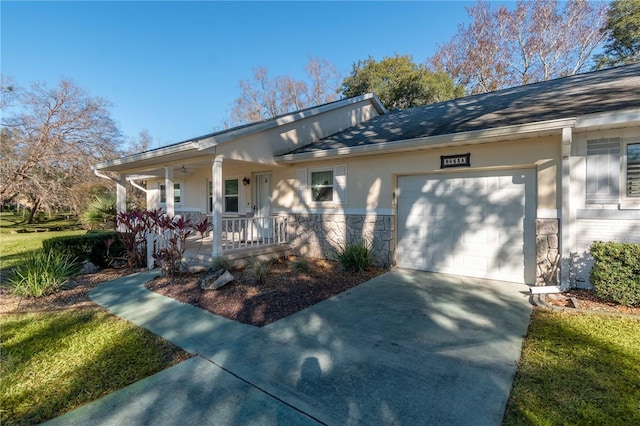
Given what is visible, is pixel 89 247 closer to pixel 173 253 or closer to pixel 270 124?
pixel 173 253

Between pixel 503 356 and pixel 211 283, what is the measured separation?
4.92 meters

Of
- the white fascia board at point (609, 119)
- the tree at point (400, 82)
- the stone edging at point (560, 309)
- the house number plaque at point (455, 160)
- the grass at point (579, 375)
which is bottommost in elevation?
the grass at point (579, 375)

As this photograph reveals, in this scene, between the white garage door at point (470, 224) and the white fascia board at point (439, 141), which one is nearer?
the white fascia board at point (439, 141)

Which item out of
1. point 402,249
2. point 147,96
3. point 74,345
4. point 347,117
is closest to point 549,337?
point 402,249

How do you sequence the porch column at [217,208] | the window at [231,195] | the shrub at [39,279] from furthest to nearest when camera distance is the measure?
the window at [231,195], the porch column at [217,208], the shrub at [39,279]

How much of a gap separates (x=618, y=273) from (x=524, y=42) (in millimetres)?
19918

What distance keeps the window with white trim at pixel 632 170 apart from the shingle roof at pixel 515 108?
0.74 meters

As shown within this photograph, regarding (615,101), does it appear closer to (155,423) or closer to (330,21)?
(155,423)

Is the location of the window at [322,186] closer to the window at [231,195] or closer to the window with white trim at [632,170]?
the window at [231,195]

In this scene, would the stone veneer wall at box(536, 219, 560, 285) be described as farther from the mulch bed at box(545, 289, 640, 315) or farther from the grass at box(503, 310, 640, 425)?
the grass at box(503, 310, 640, 425)

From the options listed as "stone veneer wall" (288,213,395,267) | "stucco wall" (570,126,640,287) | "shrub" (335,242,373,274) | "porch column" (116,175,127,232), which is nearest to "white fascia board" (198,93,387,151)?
"stone veneer wall" (288,213,395,267)

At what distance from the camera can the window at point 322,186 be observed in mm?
8805

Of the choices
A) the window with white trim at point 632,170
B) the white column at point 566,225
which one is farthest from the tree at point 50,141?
the window with white trim at point 632,170

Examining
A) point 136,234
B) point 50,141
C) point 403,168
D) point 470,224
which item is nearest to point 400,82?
point 403,168
